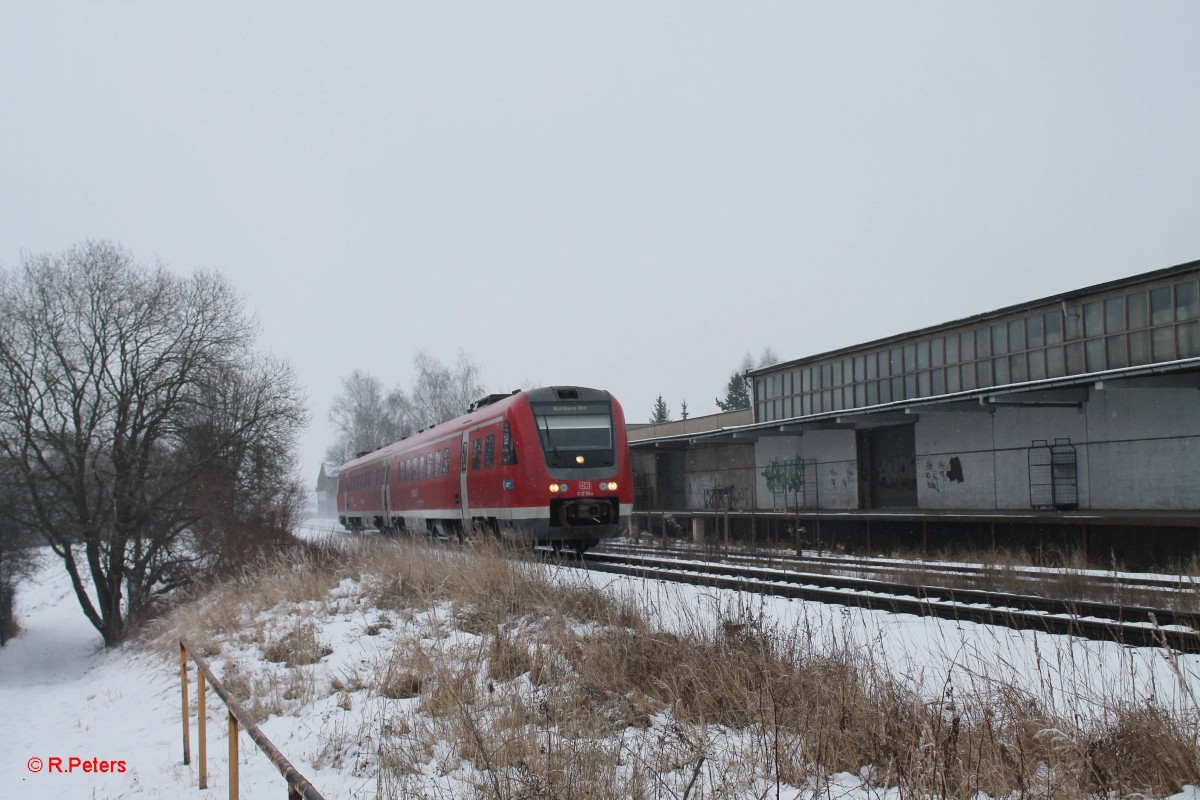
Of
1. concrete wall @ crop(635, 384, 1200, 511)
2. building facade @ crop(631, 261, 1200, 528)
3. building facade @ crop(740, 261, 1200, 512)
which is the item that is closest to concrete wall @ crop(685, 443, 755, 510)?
building facade @ crop(631, 261, 1200, 528)

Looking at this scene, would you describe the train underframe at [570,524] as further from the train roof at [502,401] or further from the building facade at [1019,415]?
the building facade at [1019,415]

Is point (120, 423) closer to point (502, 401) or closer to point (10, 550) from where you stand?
point (10, 550)

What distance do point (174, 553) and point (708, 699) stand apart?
29671mm

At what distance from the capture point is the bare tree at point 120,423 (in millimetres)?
30609

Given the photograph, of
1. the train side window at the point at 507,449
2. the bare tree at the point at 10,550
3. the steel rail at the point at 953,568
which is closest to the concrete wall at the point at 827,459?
the steel rail at the point at 953,568

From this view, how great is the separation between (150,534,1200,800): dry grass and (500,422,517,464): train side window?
19.3ft

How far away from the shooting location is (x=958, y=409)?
24.8m

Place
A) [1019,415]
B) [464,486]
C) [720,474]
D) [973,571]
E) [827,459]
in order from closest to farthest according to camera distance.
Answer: [973,571] → [464,486] → [1019,415] → [827,459] → [720,474]

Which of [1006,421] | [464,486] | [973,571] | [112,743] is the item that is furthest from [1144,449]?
[112,743]

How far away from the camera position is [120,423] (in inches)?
1244

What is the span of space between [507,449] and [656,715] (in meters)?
10.9

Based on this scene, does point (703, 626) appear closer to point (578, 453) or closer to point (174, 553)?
point (578, 453)

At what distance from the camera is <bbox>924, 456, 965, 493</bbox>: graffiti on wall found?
26.7 meters

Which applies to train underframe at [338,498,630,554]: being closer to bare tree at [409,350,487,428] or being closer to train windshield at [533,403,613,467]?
train windshield at [533,403,613,467]
